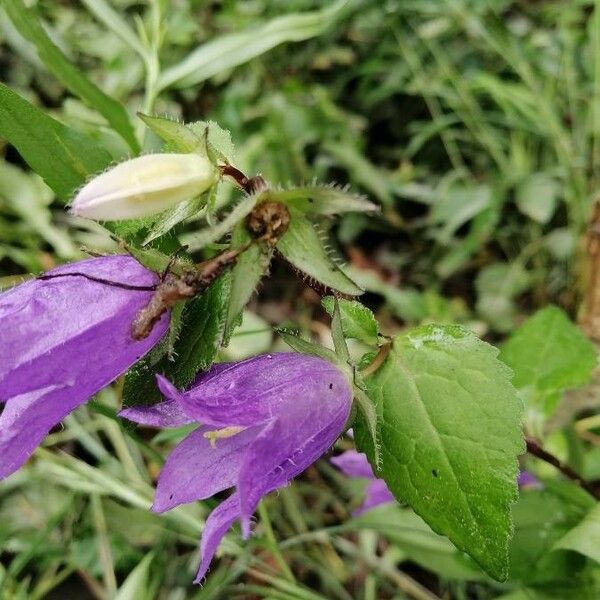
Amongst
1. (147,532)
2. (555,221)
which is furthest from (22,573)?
(555,221)

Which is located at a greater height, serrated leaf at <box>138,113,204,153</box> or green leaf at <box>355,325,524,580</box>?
serrated leaf at <box>138,113,204,153</box>

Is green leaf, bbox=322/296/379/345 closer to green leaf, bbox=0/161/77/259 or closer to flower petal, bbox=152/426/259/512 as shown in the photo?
flower petal, bbox=152/426/259/512

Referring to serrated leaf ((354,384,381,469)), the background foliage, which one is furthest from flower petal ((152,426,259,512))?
the background foliage

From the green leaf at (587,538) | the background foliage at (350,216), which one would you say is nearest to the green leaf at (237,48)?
the background foliage at (350,216)

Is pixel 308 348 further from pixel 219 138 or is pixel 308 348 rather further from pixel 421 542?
pixel 421 542

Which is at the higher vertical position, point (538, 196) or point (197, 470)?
point (197, 470)

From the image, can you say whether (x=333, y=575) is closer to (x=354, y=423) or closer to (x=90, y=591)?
(x=90, y=591)

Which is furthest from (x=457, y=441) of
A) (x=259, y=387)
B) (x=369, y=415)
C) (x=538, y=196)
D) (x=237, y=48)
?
(x=538, y=196)
